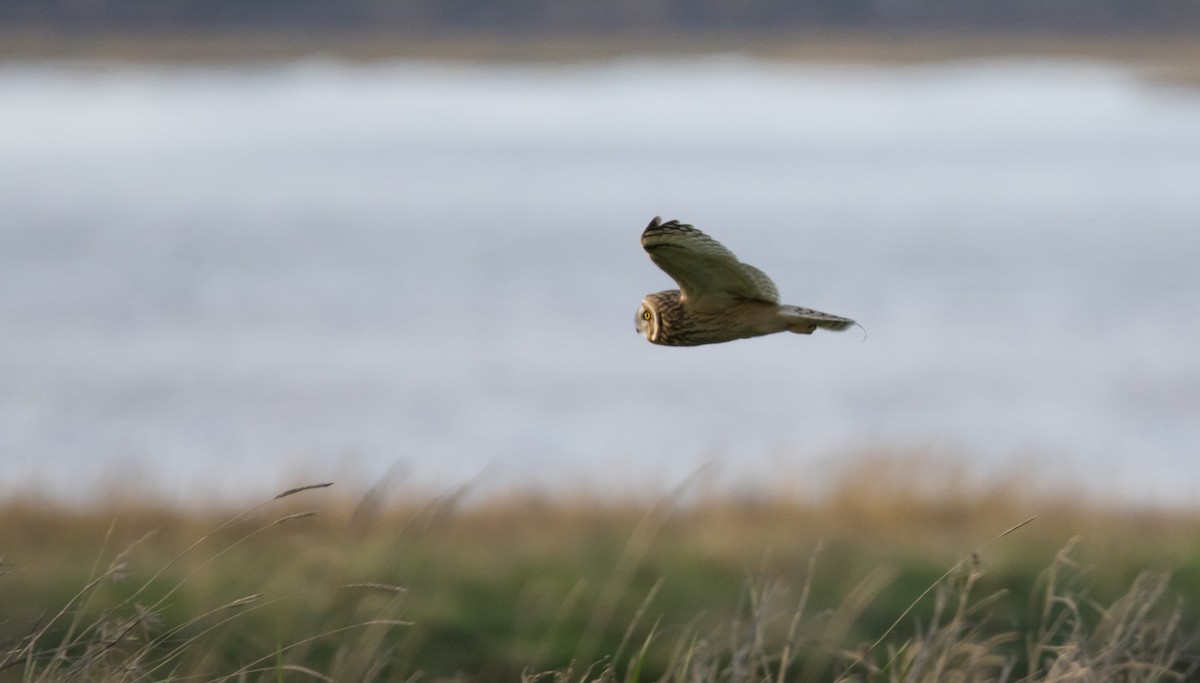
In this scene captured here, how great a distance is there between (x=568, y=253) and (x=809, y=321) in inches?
928

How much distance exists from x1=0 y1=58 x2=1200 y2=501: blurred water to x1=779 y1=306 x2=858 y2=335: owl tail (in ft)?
8.32

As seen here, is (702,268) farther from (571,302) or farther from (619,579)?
(571,302)

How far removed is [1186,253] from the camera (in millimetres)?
24625

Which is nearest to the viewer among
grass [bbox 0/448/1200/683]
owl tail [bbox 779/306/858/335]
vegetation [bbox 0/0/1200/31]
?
owl tail [bbox 779/306/858/335]

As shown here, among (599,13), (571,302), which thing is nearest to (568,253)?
(571,302)

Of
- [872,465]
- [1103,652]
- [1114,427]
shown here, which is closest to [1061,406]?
[1114,427]

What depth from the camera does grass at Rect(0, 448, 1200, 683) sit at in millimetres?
4695

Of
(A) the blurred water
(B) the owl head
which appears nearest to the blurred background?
(A) the blurred water

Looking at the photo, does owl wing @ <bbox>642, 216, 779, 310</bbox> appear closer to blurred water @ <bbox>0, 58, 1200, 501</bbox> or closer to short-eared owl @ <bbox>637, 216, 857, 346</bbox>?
short-eared owl @ <bbox>637, 216, 857, 346</bbox>

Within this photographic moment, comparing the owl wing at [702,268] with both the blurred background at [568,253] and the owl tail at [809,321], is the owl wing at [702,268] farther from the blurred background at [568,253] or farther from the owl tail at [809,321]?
the blurred background at [568,253]

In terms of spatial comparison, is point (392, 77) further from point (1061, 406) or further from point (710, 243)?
point (710, 243)

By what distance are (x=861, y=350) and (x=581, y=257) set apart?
6325 mm

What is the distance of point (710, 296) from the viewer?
1.76m

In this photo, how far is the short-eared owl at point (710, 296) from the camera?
1694 millimetres
